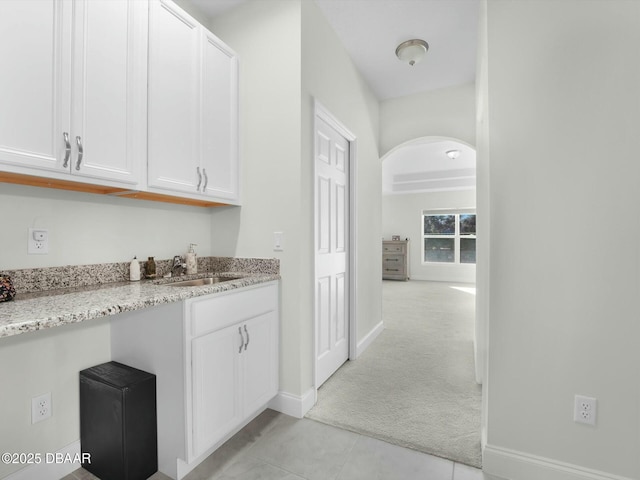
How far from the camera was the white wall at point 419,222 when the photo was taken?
8.51 meters

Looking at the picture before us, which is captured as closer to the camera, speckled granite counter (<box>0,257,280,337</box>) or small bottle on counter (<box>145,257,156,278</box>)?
speckled granite counter (<box>0,257,280,337</box>)

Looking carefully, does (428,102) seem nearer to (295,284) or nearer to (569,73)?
(569,73)

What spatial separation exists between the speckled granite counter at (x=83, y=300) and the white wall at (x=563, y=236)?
4.80 ft

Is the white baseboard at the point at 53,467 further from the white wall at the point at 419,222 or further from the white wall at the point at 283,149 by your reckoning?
the white wall at the point at 419,222

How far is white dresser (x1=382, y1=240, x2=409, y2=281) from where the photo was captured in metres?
8.91

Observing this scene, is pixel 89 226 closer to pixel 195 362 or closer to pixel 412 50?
pixel 195 362

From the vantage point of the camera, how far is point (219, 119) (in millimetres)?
2109

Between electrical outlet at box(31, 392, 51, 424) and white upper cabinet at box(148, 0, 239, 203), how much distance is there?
3.84ft

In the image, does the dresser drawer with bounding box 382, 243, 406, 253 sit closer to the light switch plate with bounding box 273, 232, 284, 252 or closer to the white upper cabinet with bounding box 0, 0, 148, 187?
the light switch plate with bounding box 273, 232, 284, 252

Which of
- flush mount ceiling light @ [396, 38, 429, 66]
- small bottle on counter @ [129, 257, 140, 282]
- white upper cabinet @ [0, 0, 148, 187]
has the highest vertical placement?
flush mount ceiling light @ [396, 38, 429, 66]

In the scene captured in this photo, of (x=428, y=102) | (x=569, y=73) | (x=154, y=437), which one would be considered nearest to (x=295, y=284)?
(x=154, y=437)

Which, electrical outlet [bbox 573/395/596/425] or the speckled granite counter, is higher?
the speckled granite counter

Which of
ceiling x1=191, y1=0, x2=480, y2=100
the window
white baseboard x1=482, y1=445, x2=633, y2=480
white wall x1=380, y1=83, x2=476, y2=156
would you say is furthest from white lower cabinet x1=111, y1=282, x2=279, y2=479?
the window

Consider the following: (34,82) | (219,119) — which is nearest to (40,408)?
(34,82)
